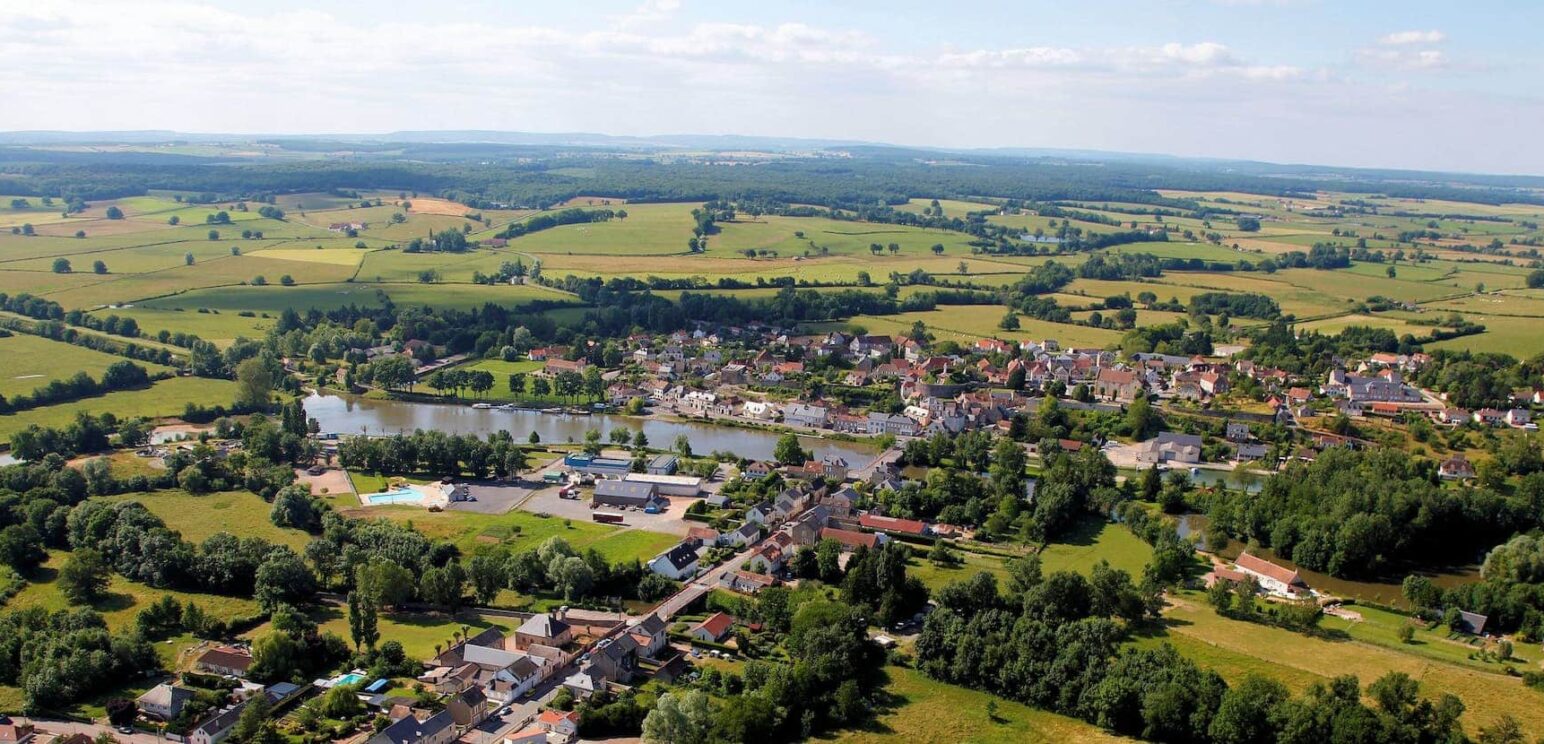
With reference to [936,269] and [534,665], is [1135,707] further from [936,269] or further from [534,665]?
[936,269]

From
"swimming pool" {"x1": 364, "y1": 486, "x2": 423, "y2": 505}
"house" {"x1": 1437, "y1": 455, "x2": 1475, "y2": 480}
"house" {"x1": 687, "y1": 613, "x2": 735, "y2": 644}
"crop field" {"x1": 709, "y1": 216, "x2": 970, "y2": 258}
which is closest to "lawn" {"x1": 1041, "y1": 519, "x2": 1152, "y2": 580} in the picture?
"house" {"x1": 687, "y1": 613, "x2": 735, "y2": 644}

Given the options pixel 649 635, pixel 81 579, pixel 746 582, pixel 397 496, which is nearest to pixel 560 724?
pixel 649 635

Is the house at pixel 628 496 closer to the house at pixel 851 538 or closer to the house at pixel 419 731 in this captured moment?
the house at pixel 851 538

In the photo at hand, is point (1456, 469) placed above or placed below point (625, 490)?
above

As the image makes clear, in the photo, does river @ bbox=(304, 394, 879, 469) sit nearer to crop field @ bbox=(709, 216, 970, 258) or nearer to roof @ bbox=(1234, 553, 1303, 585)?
roof @ bbox=(1234, 553, 1303, 585)

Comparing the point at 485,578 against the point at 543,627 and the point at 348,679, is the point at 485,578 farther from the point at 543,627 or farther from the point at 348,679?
the point at 348,679

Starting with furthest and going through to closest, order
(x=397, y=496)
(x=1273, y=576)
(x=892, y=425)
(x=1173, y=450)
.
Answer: (x=892, y=425) < (x=1173, y=450) < (x=397, y=496) < (x=1273, y=576)

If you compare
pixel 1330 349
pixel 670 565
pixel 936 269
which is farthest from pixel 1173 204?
pixel 670 565
